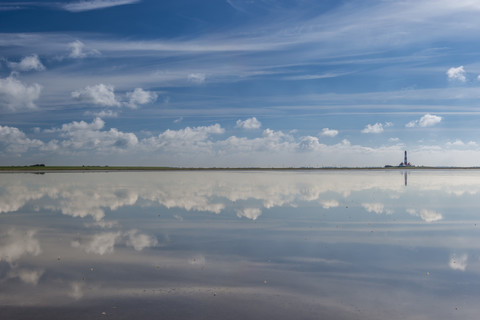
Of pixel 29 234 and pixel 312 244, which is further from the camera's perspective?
pixel 29 234

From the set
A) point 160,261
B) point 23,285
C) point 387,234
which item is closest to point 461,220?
point 387,234

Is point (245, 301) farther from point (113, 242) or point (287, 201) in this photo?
point (287, 201)

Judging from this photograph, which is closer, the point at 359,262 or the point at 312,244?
the point at 359,262

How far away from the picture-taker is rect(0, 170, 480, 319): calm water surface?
9.30 m

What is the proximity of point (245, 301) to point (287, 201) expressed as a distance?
2262cm

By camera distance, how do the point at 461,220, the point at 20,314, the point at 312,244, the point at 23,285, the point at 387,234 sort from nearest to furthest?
1. the point at 20,314
2. the point at 23,285
3. the point at 312,244
4. the point at 387,234
5. the point at 461,220

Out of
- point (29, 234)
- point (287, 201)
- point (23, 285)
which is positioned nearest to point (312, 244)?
point (23, 285)

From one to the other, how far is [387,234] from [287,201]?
1400 centimetres

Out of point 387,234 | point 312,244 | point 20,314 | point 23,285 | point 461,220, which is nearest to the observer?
point 20,314

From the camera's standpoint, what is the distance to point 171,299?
980cm

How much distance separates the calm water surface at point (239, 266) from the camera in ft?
30.5

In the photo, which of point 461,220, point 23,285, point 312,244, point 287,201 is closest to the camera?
point 23,285

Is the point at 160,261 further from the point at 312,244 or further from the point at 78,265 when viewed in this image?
the point at 312,244

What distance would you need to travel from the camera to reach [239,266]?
12.8m
